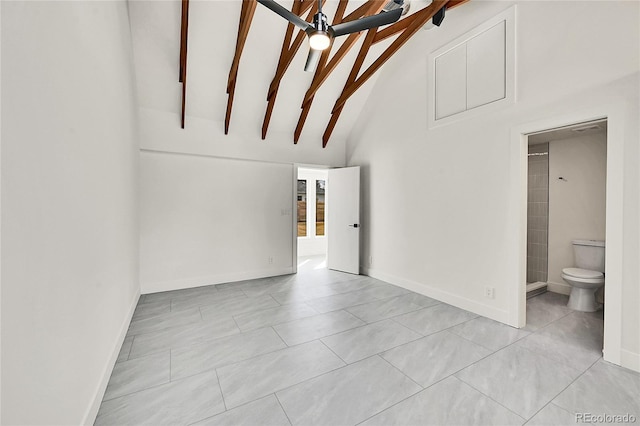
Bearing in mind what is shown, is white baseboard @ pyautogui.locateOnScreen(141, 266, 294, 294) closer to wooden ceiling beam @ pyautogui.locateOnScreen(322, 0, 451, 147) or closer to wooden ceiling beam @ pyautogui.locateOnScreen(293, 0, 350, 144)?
wooden ceiling beam @ pyautogui.locateOnScreen(293, 0, 350, 144)

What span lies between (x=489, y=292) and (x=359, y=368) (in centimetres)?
198

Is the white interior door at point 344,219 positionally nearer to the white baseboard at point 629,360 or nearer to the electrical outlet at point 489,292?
the electrical outlet at point 489,292

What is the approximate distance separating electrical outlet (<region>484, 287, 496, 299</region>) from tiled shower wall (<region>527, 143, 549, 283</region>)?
1.92 metres

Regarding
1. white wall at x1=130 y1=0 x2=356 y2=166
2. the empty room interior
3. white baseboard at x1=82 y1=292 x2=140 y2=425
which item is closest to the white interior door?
the empty room interior


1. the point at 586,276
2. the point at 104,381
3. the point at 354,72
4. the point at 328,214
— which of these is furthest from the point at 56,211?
→ the point at 586,276

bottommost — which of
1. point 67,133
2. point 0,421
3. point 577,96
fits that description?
point 0,421

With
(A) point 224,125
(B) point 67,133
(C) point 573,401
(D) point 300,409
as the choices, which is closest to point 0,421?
(B) point 67,133

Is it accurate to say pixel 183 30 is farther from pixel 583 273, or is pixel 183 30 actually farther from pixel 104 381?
pixel 583 273

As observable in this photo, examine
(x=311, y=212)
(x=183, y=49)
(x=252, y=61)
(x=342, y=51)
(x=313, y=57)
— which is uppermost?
(x=252, y=61)

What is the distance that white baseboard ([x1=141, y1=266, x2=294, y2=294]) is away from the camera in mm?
4223

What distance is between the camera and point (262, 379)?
2129 millimetres

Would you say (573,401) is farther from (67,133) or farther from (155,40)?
(155,40)

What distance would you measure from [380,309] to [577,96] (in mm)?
3026

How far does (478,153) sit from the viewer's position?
3.35 m
